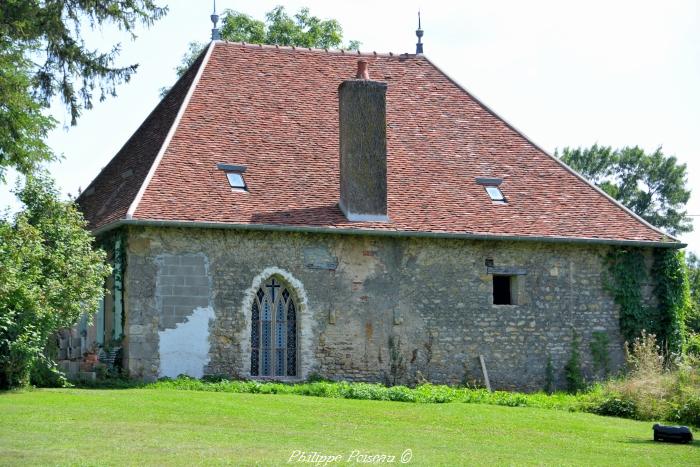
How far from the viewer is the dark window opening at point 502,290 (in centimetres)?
2720

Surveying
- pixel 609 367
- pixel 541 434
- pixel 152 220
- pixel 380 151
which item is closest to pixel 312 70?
pixel 380 151

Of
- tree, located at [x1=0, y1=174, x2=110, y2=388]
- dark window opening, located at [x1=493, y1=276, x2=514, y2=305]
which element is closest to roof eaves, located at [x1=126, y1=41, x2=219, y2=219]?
tree, located at [x1=0, y1=174, x2=110, y2=388]

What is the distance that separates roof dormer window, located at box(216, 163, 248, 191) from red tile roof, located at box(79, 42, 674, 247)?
16 cm

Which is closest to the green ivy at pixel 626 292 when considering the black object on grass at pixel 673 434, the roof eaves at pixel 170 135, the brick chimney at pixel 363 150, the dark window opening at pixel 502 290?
the dark window opening at pixel 502 290

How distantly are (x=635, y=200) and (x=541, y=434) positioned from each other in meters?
42.3

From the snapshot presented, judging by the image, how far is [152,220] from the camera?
24.0m

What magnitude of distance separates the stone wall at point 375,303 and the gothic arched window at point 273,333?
1.12ft

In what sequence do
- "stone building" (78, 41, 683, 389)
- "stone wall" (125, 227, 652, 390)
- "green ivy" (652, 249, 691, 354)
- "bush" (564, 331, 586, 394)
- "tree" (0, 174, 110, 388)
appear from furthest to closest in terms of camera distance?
"green ivy" (652, 249, 691, 354) < "bush" (564, 331, 586, 394) < "stone building" (78, 41, 683, 389) < "stone wall" (125, 227, 652, 390) < "tree" (0, 174, 110, 388)

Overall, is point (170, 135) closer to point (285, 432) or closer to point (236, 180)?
point (236, 180)

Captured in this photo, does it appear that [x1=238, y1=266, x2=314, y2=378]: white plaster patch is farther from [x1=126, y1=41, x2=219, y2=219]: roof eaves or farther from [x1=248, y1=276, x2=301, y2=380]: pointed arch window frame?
[x1=126, y1=41, x2=219, y2=219]: roof eaves

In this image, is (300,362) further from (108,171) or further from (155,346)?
(108,171)

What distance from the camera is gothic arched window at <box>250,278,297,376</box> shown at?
83.5ft

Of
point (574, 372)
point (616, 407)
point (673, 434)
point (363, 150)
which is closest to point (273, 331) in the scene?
point (363, 150)

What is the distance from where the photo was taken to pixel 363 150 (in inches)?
1025
